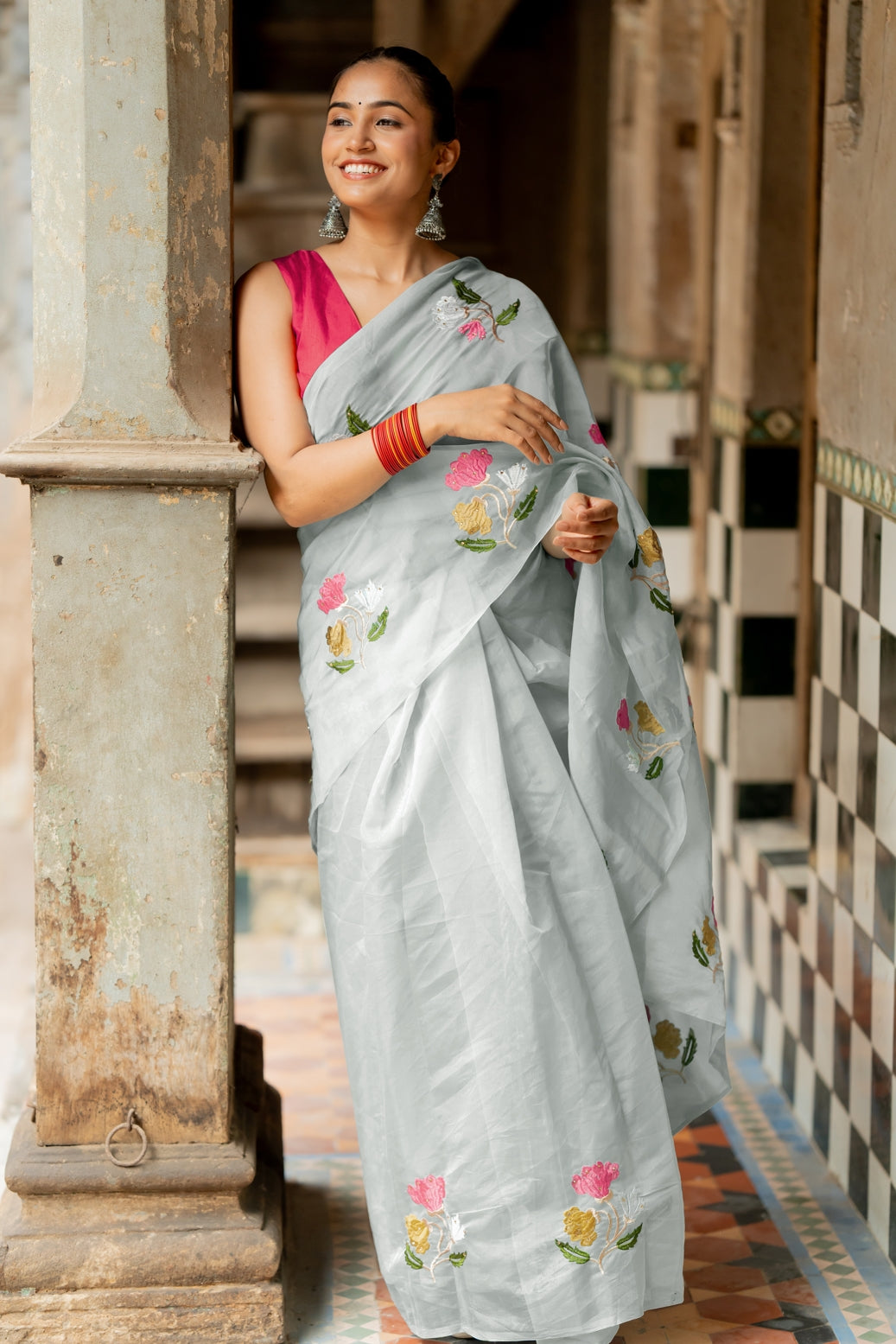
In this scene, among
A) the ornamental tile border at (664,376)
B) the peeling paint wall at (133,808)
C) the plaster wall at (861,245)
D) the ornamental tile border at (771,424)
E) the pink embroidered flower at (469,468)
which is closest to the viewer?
the peeling paint wall at (133,808)

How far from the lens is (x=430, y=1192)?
2.36m

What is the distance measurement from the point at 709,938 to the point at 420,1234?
65 centimetres

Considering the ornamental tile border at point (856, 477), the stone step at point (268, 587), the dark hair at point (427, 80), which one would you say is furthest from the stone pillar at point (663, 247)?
the dark hair at point (427, 80)

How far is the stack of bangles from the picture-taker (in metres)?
2.25

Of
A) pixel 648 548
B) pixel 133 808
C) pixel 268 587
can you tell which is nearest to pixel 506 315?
pixel 648 548

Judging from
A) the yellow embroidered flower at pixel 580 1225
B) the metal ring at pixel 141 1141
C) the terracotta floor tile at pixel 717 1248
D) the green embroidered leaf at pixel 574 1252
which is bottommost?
the terracotta floor tile at pixel 717 1248

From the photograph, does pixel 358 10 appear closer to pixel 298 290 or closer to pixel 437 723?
pixel 298 290

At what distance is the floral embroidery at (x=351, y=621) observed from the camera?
237cm

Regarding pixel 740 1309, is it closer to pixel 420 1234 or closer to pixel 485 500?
pixel 420 1234

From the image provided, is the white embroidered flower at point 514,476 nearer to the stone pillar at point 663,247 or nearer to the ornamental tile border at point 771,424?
the ornamental tile border at point 771,424

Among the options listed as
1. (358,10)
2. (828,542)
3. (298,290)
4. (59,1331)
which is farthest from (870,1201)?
(358,10)

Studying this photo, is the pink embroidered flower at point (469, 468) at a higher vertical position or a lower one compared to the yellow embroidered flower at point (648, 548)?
higher

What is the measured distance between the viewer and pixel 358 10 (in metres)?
5.25

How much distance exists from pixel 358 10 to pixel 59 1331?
4333mm
